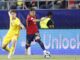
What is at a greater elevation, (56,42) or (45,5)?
(45,5)

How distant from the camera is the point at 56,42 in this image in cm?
1925

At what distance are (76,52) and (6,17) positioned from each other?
12.6 feet

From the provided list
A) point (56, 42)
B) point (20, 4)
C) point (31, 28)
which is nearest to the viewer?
point (31, 28)

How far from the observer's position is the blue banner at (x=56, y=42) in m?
19.3

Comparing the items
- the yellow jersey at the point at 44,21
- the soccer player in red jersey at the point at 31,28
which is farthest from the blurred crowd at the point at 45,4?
the soccer player in red jersey at the point at 31,28

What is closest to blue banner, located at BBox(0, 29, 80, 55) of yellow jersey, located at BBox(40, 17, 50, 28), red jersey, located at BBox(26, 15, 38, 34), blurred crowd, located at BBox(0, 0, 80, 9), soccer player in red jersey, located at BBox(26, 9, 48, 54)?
yellow jersey, located at BBox(40, 17, 50, 28)

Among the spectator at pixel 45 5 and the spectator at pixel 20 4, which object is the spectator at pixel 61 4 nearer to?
the spectator at pixel 45 5

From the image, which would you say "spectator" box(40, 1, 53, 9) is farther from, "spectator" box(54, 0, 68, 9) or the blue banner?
the blue banner

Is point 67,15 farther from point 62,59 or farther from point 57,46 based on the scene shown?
point 62,59

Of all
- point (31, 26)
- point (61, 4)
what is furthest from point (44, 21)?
point (31, 26)

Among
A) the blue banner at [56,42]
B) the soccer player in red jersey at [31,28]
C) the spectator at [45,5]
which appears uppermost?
the spectator at [45,5]

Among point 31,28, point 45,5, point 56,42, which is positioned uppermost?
point 45,5

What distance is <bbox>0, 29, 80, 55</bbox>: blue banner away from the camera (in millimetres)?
19266

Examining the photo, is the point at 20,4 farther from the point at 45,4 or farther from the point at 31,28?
the point at 31,28
